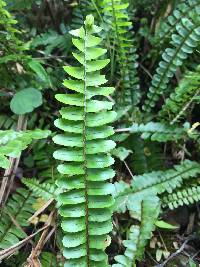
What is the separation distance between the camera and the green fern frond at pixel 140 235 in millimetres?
1524

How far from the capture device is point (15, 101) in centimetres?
202

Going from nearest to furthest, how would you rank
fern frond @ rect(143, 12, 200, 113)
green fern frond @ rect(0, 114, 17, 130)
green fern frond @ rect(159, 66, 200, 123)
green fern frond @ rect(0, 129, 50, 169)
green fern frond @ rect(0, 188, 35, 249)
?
green fern frond @ rect(0, 129, 50, 169), green fern frond @ rect(0, 188, 35, 249), green fern frond @ rect(159, 66, 200, 123), fern frond @ rect(143, 12, 200, 113), green fern frond @ rect(0, 114, 17, 130)

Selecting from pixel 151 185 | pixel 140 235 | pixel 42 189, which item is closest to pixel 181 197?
pixel 151 185

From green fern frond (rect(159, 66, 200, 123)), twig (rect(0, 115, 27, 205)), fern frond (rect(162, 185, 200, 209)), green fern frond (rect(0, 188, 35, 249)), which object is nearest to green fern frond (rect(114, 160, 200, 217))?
fern frond (rect(162, 185, 200, 209))

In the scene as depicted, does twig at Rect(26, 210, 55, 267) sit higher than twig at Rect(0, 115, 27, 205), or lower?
lower

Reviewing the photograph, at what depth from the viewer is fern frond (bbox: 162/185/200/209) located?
176 cm

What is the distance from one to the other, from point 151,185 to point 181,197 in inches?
5.5

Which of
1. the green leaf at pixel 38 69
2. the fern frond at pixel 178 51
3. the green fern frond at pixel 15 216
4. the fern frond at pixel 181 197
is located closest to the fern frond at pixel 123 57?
the fern frond at pixel 178 51

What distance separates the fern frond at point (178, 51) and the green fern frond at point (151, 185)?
41 cm

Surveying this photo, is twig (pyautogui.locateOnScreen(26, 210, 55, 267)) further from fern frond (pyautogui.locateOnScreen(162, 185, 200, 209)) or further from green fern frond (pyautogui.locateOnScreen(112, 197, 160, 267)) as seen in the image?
fern frond (pyautogui.locateOnScreen(162, 185, 200, 209))

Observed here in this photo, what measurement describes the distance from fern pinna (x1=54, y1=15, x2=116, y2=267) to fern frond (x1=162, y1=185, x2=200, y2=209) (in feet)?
1.53

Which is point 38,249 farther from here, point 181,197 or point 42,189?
point 181,197

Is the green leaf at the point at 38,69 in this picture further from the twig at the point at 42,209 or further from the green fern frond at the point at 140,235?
the green fern frond at the point at 140,235

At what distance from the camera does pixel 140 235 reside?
1.58 m
